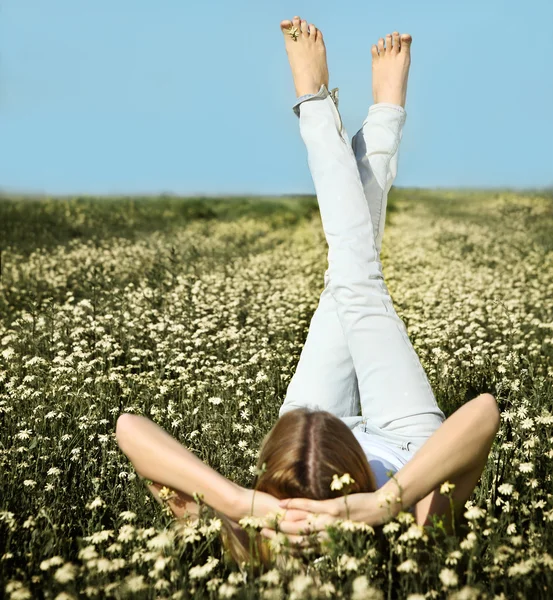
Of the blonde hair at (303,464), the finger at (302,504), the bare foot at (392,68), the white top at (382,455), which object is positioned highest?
the bare foot at (392,68)

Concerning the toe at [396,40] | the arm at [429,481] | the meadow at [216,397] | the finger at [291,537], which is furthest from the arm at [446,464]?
the toe at [396,40]

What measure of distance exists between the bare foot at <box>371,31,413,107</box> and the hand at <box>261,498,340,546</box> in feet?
8.16

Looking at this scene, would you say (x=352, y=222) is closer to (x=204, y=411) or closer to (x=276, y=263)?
(x=204, y=411)

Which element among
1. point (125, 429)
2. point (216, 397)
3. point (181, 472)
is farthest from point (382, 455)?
point (216, 397)

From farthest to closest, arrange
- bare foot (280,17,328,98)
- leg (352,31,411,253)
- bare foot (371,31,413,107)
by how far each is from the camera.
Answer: bare foot (371,31,413,107), bare foot (280,17,328,98), leg (352,31,411,253)

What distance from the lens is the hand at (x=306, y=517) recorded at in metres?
2.59

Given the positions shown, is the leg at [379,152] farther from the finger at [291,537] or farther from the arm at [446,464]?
the finger at [291,537]

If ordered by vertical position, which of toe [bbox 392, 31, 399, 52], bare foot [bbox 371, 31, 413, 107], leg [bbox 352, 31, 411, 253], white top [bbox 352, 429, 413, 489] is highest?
toe [bbox 392, 31, 399, 52]

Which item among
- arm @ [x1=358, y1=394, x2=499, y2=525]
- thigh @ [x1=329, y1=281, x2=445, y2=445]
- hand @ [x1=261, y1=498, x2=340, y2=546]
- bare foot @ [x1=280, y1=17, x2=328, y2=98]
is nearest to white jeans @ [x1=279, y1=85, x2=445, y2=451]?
thigh @ [x1=329, y1=281, x2=445, y2=445]

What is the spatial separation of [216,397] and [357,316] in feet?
5.62

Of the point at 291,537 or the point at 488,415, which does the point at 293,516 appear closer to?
the point at 291,537

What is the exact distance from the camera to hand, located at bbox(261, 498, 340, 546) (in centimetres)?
259

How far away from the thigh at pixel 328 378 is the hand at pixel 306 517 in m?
1.00

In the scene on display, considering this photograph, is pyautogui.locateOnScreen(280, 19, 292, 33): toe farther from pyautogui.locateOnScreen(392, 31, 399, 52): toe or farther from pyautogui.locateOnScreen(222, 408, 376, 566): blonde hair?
pyautogui.locateOnScreen(222, 408, 376, 566): blonde hair
